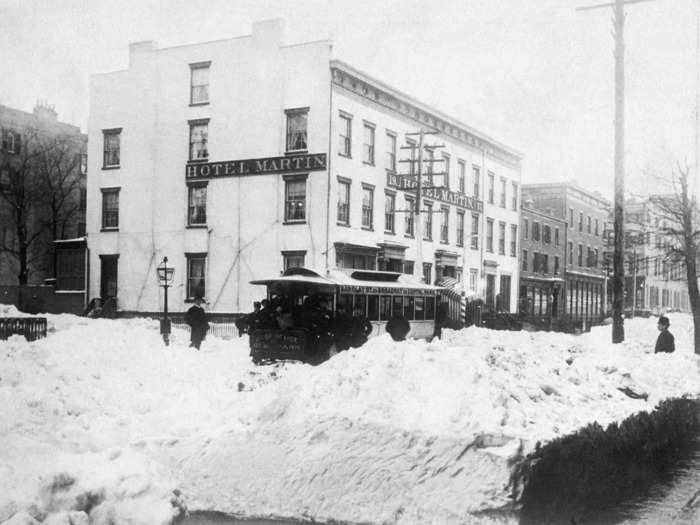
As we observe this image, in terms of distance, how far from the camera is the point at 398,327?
75.9 ft

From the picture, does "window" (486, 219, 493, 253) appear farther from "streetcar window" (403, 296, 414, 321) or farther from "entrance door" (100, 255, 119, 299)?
"entrance door" (100, 255, 119, 299)

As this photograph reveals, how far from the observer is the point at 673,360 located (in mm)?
12898

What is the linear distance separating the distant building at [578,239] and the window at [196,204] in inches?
1250

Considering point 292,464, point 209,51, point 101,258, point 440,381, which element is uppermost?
point 209,51

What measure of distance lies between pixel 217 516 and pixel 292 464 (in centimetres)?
84

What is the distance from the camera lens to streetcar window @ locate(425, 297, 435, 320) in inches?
1014

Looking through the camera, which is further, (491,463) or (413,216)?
(413,216)

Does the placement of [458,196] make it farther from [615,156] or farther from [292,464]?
[292,464]

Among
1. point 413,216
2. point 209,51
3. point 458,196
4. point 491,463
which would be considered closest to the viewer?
point 491,463

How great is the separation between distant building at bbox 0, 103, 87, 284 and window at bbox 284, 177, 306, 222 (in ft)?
27.9

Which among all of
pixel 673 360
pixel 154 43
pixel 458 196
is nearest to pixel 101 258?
pixel 154 43

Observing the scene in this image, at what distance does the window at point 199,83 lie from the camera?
110 ft

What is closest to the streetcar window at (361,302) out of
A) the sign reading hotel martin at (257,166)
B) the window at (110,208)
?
the sign reading hotel martin at (257,166)

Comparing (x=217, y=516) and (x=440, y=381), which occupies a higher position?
(x=440, y=381)
